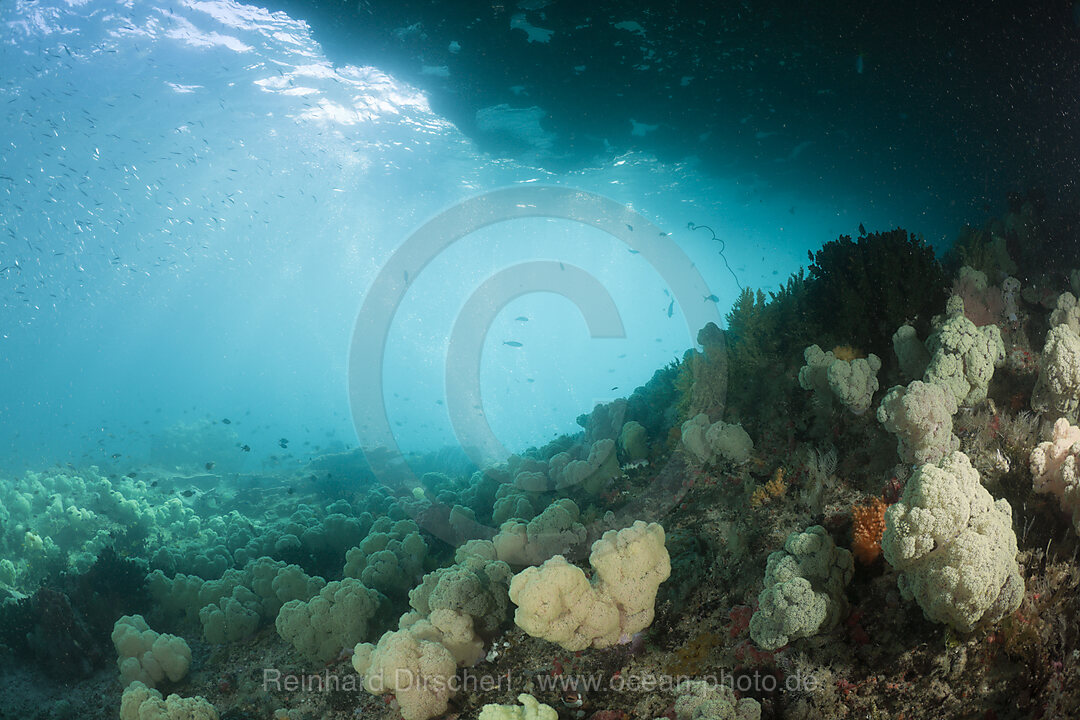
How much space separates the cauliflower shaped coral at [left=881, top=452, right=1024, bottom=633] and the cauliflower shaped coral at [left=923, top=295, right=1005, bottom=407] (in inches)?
74.1

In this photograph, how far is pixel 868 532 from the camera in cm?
357

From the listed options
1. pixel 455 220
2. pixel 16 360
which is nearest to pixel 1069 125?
pixel 455 220

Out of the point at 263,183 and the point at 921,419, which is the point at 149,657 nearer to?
the point at 921,419

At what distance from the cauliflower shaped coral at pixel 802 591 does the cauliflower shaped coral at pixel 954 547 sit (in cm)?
46

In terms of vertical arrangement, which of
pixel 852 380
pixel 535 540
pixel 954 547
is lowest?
pixel 535 540

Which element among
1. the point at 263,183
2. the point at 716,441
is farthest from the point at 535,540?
the point at 263,183

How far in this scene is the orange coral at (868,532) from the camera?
139 inches

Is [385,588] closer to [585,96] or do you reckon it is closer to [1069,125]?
[585,96]

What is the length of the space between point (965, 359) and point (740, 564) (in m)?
2.85

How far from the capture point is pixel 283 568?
6238mm

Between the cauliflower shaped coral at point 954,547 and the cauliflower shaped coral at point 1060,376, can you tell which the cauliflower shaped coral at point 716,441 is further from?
the cauliflower shaped coral at point 1060,376

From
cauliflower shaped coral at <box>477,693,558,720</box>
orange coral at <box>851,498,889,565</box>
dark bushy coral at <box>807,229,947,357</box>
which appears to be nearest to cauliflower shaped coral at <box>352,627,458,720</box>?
cauliflower shaped coral at <box>477,693,558,720</box>

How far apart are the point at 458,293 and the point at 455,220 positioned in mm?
70787

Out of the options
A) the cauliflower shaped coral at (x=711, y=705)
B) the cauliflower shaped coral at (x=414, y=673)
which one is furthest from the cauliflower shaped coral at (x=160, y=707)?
the cauliflower shaped coral at (x=711, y=705)
